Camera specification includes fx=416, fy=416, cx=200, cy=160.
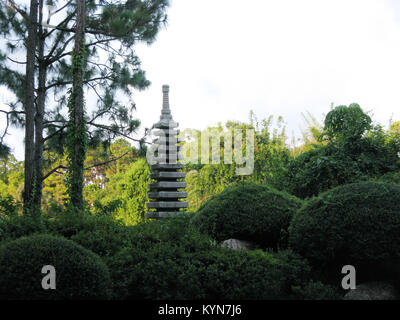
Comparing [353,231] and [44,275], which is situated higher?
[353,231]

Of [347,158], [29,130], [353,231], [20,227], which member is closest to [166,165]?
[29,130]

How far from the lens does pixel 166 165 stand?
12.7m

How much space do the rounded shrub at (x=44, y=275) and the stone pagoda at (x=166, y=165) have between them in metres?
8.15

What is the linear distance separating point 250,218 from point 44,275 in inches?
140

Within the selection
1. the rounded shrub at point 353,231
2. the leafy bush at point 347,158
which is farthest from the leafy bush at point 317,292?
the leafy bush at point 347,158

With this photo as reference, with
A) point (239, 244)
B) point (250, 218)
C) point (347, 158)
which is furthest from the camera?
point (347, 158)

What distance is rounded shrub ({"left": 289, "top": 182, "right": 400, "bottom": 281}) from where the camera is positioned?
527cm

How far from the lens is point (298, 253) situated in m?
5.84

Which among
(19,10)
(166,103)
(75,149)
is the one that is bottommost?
(75,149)

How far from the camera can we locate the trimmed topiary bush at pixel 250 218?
6703mm

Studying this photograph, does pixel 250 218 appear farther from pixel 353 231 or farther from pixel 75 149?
pixel 75 149

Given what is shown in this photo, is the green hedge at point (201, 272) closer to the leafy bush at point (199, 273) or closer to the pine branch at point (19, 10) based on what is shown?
the leafy bush at point (199, 273)

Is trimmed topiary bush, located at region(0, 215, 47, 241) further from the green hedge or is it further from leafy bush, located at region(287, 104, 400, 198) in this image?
leafy bush, located at region(287, 104, 400, 198)

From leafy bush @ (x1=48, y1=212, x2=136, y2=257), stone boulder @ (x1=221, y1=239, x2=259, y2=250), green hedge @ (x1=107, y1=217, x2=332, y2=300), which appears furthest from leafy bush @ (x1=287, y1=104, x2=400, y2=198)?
leafy bush @ (x1=48, y1=212, x2=136, y2=257)
